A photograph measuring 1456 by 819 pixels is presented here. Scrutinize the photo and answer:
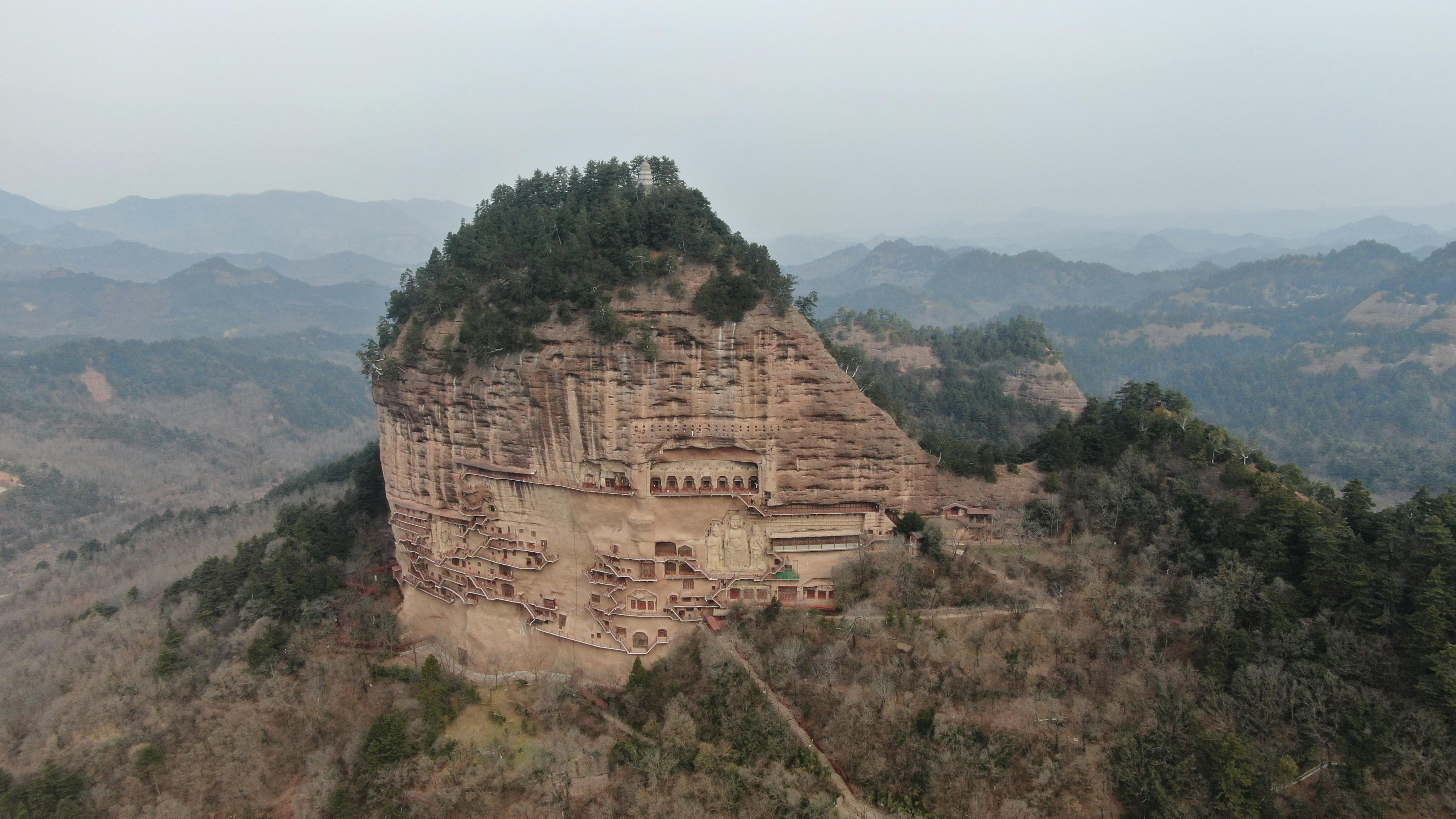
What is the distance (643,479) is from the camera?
25203 mm

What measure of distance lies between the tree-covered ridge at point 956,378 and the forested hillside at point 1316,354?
85.7 feet

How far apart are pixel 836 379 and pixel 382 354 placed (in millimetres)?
18034

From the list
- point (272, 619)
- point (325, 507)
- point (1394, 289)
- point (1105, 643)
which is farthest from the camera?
point (1394, 289)

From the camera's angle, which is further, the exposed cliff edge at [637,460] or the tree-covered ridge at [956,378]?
the tree-covered ridge at [956,378]

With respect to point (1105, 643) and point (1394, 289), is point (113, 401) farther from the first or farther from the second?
point (1394, 289)

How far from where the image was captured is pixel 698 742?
22938 mm

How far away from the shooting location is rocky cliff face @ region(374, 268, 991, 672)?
24.7 metres

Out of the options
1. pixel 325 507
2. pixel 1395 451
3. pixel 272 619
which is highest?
pixel 325 507

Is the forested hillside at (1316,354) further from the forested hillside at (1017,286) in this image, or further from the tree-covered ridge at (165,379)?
the tree-covered ridge at (165,379)

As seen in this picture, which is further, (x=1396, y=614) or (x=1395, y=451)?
(x=1395, y=451)

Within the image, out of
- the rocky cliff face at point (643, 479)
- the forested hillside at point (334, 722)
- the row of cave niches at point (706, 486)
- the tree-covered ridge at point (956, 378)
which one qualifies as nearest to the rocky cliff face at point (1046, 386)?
the tree-covered ridge at point (956, 378)

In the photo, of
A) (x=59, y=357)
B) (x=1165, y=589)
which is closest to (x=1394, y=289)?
(x=1165, y=589)

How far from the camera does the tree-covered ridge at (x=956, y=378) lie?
35719 mm

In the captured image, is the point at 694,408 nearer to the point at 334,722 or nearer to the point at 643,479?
the point at 643,479
